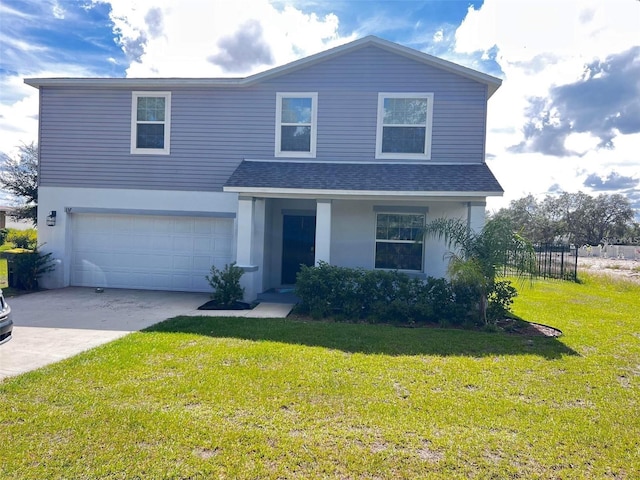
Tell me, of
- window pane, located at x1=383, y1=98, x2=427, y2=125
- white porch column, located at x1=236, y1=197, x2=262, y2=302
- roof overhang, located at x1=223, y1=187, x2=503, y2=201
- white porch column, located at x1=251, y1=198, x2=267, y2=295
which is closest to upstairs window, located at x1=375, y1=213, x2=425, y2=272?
roof overhang, located at x1=223, y1=187, x2=503, y2=201

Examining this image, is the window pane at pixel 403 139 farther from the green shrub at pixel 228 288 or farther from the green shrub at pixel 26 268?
the green shrub at pixel 26 268

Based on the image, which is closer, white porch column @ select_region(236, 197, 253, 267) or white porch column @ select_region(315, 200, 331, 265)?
white porch column @ select_region(315, 200, 331, 265)

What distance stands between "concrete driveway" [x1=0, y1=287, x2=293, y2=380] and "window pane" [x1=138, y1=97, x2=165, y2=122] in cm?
484

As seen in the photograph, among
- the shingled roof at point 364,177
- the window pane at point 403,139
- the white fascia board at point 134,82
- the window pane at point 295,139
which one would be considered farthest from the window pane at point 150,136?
the window pane at point 403,139

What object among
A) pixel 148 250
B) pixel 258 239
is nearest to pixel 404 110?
pixel 258 239

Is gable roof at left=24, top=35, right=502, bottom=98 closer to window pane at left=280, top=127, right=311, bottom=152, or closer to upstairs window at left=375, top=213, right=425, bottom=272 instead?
window pane at left=280, top=127, right=311, bottom=152

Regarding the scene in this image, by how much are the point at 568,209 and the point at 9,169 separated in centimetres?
6326

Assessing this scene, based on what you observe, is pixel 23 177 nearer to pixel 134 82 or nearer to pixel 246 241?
pixel 134 82

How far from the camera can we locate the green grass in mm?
3123

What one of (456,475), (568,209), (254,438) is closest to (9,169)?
(254,438)

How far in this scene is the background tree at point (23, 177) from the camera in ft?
64.5

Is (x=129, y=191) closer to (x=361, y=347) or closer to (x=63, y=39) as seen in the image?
(x=63, y=39)

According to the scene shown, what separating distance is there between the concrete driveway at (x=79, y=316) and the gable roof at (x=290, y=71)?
5.72 metres

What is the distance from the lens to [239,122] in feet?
35.5
